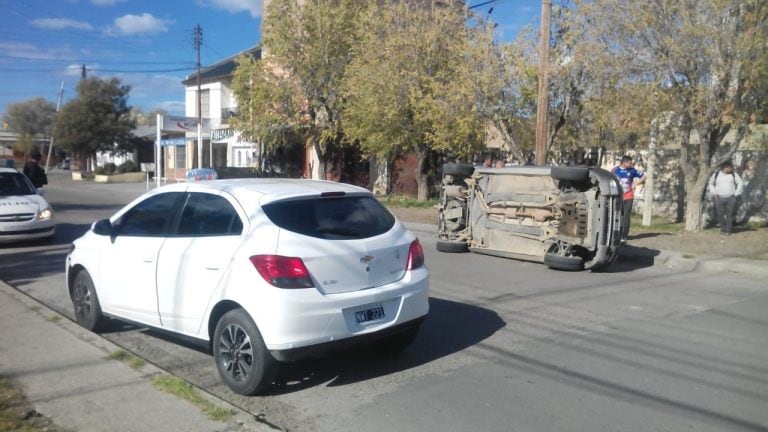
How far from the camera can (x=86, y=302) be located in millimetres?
6688

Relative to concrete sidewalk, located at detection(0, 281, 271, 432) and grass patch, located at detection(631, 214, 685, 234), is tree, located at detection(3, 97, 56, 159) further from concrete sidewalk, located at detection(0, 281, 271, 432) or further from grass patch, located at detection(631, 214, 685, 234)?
concrete sidewalk, located at detection(0, 281, 271, 432)

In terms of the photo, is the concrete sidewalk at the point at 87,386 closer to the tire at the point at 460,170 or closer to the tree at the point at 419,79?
the tire at the point at 460,170

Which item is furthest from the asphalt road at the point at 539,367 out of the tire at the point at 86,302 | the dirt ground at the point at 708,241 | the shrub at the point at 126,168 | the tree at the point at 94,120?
the shrub at the point at 126,168

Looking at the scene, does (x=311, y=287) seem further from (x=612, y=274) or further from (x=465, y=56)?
(x=465, y=56)

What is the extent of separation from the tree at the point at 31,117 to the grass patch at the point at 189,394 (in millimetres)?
83181

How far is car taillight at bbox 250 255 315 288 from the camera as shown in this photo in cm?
473

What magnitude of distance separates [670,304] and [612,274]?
2266 millimetres

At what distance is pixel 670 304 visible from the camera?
836 centimetres

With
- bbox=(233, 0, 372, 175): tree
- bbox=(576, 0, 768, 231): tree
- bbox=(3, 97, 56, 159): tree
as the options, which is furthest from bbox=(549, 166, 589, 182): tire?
bbox=(3, 97, 56, 159): tree

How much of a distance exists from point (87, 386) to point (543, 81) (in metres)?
12.5

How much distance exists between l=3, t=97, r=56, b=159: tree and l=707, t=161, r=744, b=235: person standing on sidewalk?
8026 cm

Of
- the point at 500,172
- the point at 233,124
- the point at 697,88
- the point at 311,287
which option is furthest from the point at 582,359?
the point at 233,124

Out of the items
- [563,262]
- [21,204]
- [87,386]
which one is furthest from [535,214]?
[21,204]

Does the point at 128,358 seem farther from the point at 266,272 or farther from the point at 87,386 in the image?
the point at 266,272
